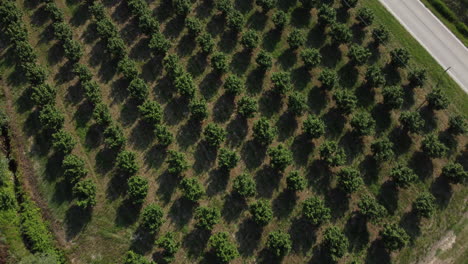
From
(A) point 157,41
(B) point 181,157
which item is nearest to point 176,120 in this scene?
(B) point 181,157

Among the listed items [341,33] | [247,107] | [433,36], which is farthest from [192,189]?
[433,36]

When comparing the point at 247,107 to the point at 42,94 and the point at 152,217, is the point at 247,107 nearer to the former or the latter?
the point at 152,217

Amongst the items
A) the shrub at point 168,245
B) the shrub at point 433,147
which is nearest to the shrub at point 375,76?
the shrub at point 433,147

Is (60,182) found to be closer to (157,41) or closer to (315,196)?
(157,41)

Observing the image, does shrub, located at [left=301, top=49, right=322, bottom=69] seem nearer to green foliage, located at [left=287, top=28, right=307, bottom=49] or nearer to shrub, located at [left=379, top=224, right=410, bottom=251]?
green foliage, located at [left=287, top=28, right=307, bottom=49]

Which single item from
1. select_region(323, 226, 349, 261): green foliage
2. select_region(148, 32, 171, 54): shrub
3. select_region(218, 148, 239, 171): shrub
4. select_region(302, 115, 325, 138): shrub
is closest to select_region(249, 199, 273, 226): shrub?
select_region(218, 148, 239, 171): shrub

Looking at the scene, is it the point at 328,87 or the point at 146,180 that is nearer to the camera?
the point at 146,180
